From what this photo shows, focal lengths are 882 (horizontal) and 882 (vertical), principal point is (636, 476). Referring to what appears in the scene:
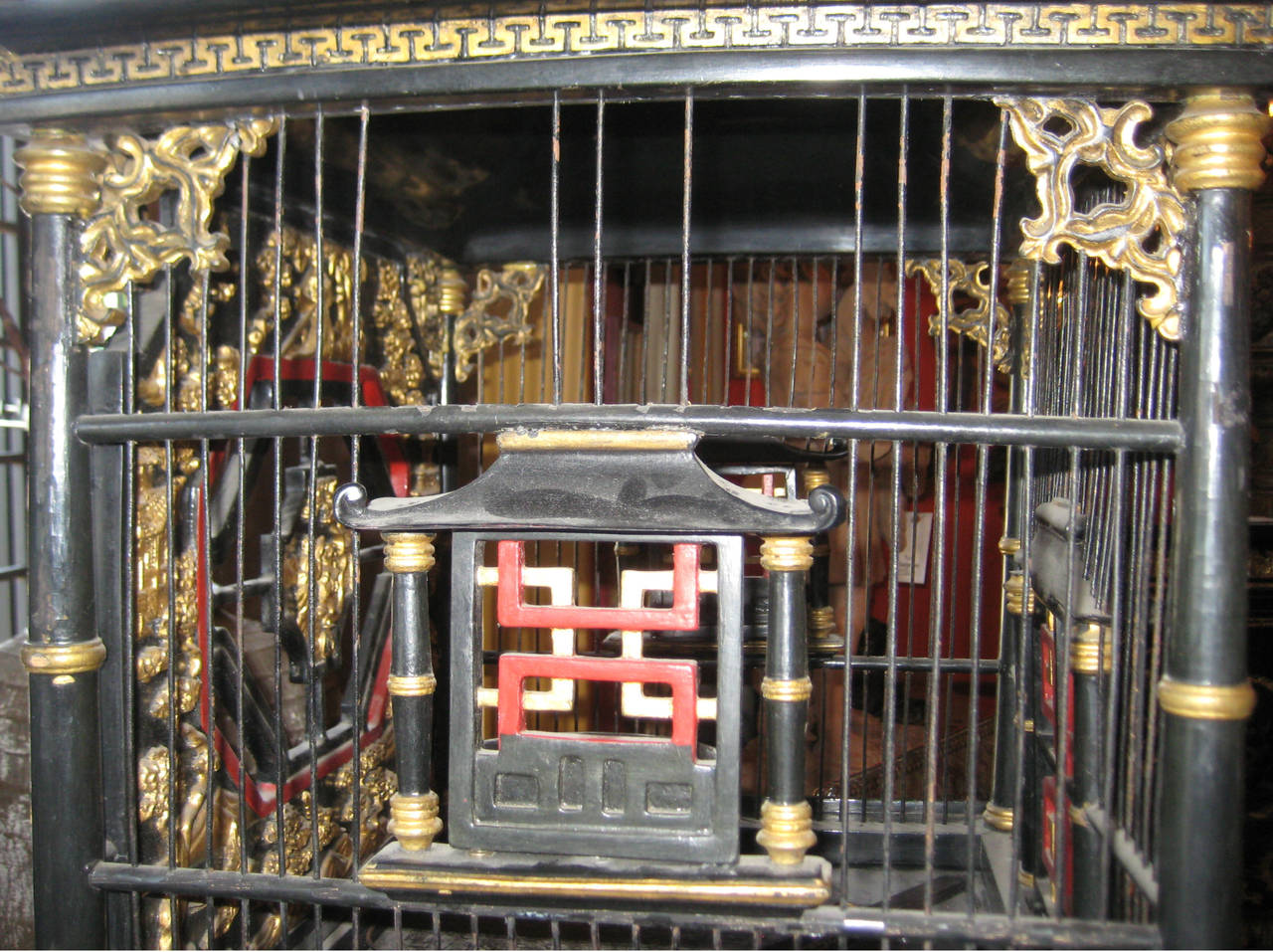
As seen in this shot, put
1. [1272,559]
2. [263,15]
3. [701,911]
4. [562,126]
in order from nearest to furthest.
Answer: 1. [701,911]
2. [263,15]
3. [562,126]
4. [1272,559]

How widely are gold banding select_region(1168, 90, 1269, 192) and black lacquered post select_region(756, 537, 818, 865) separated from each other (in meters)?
0.87

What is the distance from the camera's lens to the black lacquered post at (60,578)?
5.72 ft

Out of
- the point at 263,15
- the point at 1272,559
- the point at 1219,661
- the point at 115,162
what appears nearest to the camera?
the point at 1219,661

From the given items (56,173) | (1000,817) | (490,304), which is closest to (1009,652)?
(1000,817)

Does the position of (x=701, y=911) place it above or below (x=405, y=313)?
below

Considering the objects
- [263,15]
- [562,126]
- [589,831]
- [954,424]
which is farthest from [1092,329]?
[263,15]

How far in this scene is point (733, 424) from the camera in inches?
58.9

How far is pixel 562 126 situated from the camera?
2.24 meters

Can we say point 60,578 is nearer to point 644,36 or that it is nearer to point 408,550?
point 408,550

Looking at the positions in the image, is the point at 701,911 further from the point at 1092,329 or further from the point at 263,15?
the point at 263,15

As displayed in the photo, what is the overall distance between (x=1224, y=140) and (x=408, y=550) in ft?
4.91

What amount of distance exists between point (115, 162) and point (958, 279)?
7.68 ft

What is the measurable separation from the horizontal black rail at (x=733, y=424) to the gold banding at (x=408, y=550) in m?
0.19

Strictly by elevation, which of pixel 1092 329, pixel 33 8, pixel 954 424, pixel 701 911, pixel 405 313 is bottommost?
pixel 701 911
